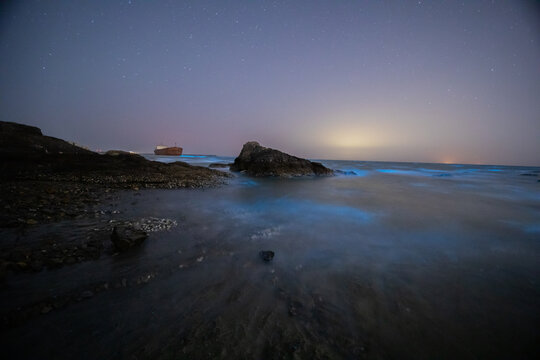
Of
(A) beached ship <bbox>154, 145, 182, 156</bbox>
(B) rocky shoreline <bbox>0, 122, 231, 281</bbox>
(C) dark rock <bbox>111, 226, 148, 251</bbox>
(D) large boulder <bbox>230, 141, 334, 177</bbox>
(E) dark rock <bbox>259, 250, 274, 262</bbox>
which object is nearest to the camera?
(B) rocky shoreline <bbox>0, 122, 231, 281</bbox>

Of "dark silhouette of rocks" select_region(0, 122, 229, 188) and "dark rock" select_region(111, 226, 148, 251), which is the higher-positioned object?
"dark silhouette of rocks" select_region(0, 122, 229, 188)

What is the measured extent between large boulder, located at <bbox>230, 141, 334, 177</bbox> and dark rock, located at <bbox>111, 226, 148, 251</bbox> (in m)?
23.5

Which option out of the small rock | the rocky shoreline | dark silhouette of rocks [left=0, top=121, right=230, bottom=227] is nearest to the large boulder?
dark silhouette of rocks [left=0, top=121, right=230, bottom=227]

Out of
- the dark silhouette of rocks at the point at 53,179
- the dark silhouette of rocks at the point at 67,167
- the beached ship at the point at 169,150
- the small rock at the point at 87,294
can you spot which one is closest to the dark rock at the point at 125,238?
the small rock at the point at 87,294

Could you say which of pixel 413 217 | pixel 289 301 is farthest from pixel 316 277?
pixel 413 217

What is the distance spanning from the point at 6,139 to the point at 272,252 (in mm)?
26576

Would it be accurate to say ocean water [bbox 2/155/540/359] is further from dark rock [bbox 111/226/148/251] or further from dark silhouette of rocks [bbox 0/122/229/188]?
dark silhouette of rocks [bbox 0/122/229/188]

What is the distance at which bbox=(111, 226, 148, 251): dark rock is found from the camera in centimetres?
427

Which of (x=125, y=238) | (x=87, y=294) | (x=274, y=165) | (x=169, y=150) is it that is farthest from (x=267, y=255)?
(x=169, y=150)

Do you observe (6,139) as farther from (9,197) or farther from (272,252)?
(272,252)

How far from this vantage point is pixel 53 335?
2248 millimetres

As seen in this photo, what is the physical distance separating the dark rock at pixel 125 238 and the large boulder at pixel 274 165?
23.5 metres

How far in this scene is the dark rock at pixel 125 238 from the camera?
4.27m

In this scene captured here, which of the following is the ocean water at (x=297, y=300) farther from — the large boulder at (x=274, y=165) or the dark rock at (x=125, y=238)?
the large boulder at (x=274, y=165)
